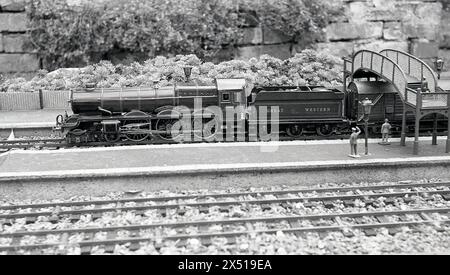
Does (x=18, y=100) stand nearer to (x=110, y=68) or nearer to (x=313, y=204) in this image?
(x=110, y=68)

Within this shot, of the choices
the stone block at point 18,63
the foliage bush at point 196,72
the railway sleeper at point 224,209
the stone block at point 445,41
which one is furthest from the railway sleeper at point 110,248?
the stone block at point 445,41

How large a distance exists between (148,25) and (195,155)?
1241 cm

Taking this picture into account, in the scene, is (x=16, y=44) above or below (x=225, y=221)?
above

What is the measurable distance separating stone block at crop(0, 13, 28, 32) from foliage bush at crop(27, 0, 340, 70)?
0.72 metres

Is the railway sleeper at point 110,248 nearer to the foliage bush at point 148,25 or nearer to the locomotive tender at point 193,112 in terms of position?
the locomotive tender at point 193,112

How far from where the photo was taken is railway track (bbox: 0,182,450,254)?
34.8 ft

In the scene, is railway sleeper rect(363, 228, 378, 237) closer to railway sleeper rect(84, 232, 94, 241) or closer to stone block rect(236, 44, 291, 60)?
railway sleeper rect(84, 232, 94, 241)

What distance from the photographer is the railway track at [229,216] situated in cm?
1060

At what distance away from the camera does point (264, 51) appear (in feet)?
90.0

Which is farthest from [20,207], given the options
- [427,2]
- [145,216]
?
[427,2]

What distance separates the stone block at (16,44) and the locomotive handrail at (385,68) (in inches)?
735

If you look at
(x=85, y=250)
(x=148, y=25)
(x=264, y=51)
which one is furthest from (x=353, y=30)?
(x=85, y=250)

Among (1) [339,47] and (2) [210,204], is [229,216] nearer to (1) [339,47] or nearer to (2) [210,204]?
(2) [210,204]

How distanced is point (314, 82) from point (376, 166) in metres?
10.9
